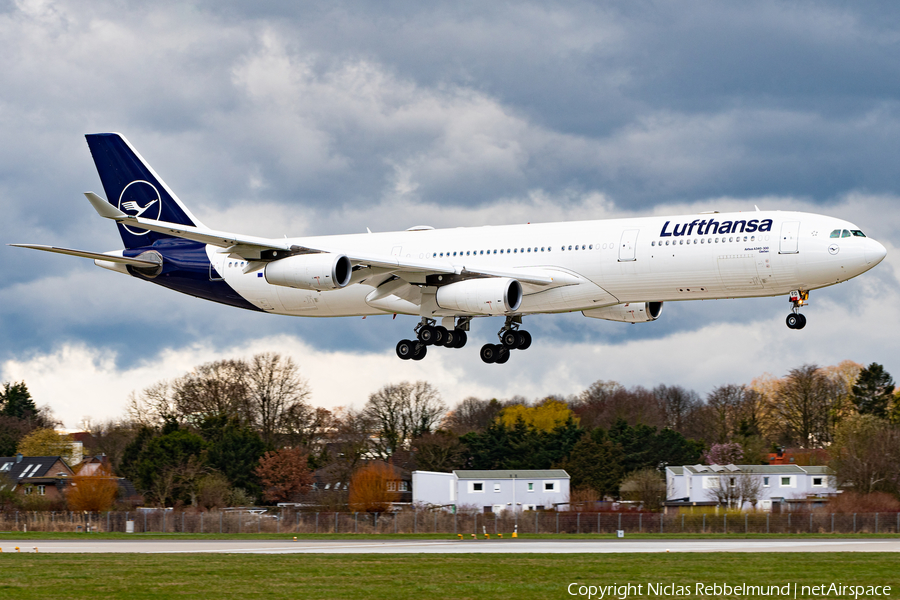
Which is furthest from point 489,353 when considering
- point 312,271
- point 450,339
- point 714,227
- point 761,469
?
point 761,469

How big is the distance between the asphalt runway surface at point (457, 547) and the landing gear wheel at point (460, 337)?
9408 millimetres

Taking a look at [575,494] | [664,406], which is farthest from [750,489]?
[664,406]

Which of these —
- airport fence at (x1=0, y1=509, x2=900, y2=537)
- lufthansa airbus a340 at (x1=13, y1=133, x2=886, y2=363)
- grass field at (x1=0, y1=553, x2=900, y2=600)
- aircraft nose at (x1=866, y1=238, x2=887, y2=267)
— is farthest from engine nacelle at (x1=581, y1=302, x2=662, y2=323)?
airport fence at (x1=0, y1=509, x2=900, y2=537)

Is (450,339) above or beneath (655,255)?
beneath

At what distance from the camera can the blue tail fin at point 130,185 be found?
59.7 m

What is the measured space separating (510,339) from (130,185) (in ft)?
75.1

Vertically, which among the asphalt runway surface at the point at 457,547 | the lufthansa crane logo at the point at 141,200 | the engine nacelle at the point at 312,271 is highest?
the lufthansa crane logo at the point at 141,200

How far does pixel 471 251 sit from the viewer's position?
50.7 metres

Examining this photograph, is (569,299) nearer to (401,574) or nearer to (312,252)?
(312,252)

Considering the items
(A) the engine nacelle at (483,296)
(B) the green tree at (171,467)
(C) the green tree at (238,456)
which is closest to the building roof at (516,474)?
(C) the green tree at (238,456)

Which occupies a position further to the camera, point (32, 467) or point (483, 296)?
point (32, 467)

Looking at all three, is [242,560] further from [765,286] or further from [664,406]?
[664,406]

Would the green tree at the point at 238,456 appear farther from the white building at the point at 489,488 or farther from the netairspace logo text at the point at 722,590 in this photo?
the netairspace logo text at the point at 722,590

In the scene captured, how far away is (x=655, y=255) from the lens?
45156mm
